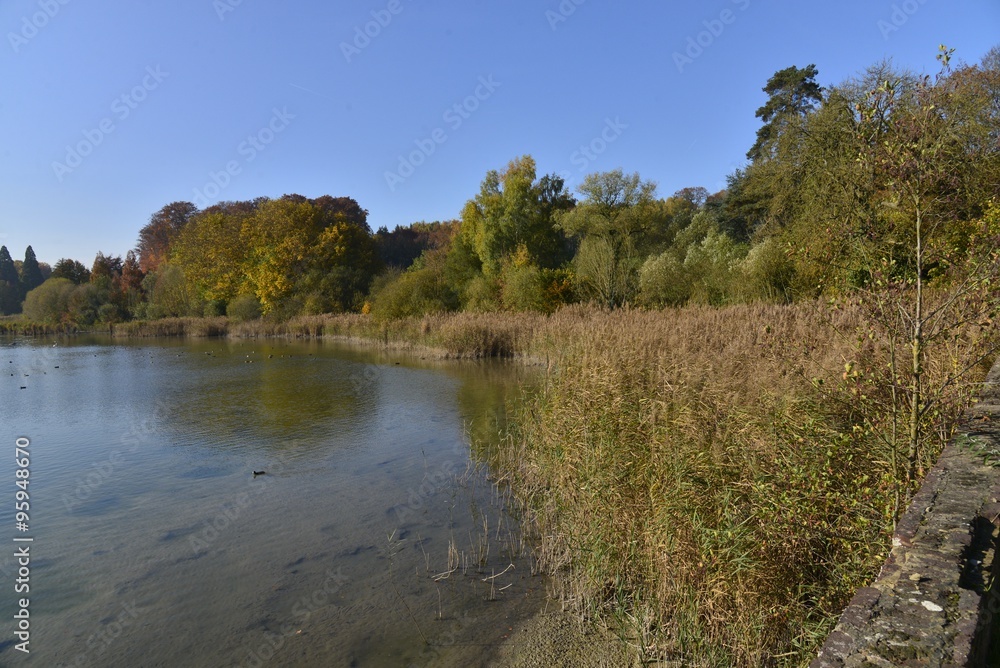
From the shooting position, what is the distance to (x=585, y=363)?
7.02m

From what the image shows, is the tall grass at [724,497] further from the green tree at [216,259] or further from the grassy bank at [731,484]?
the green tree at [216,259]

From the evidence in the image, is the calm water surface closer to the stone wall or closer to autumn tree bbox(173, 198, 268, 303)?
the stone wall

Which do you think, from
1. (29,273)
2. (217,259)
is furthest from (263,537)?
(29,273)

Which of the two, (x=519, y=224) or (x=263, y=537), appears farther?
(x=519, y=224)

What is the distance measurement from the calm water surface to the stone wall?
263cm

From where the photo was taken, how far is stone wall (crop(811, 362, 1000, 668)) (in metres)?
1.73

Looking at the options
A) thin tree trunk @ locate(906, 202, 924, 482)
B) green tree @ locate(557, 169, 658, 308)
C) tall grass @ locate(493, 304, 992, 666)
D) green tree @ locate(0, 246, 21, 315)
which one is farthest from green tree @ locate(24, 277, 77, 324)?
thin tree trunk @ locate(906, 202, 924, 482)

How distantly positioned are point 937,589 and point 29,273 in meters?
83.6

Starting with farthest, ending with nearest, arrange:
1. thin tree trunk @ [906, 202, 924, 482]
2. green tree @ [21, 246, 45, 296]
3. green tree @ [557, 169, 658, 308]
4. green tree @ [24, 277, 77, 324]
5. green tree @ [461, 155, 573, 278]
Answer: green tree @ [21, 246, 45, 296] → green tree @ [24, 277, 77, 324] → green tree @ [461, 155, 573, 278] → green tree @ [557, 169, 658, 308] → thin tree trunk @ [906, 202, 924, 482]

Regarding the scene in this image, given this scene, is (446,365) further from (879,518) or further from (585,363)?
(879,518)

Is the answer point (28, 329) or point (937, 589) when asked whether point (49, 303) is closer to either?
point (28, 329)

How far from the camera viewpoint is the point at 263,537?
582 cm

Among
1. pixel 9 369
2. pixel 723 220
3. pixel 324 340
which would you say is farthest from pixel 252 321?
pixel 723 220

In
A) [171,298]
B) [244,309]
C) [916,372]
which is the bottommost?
[916,372]
